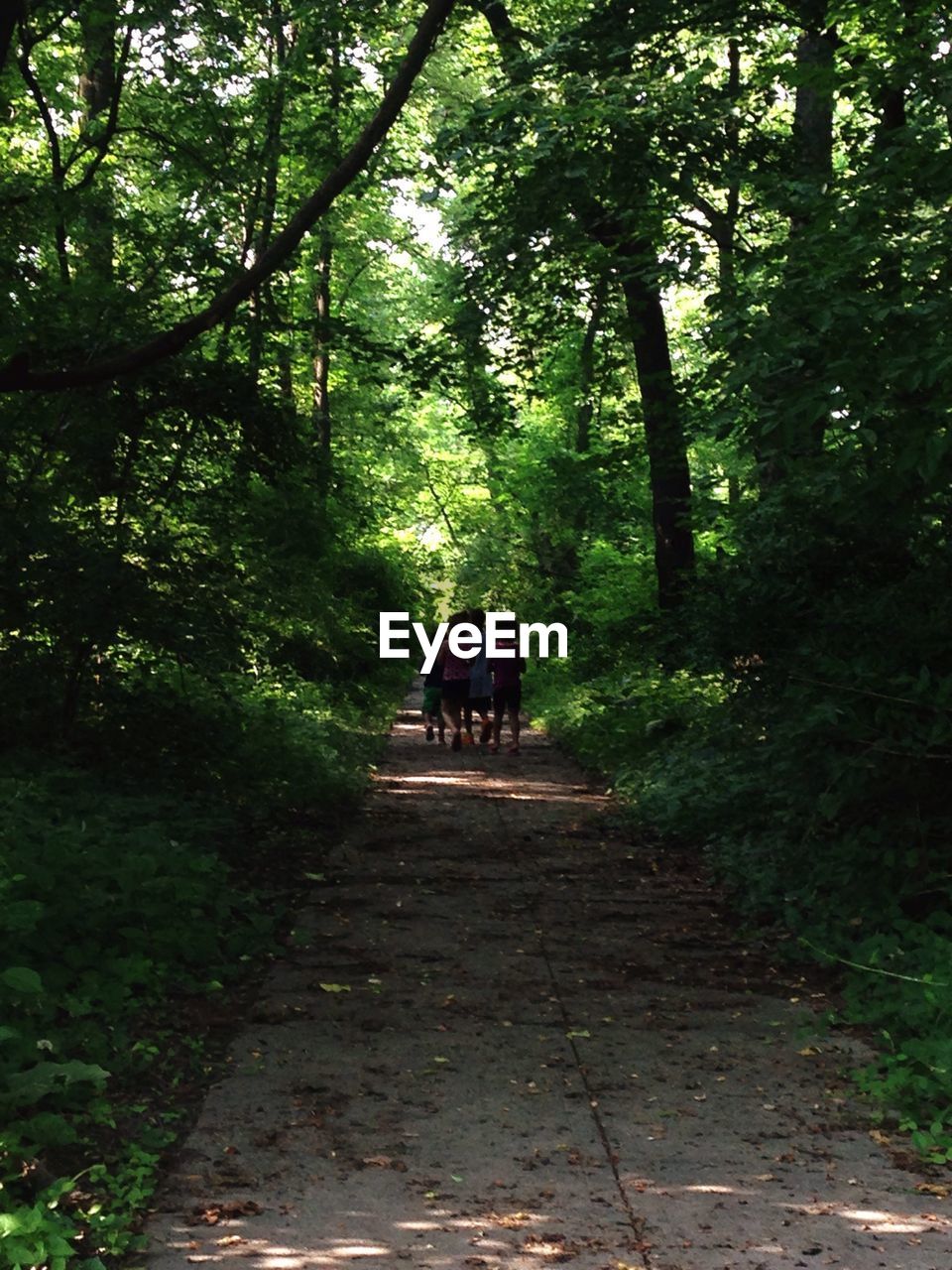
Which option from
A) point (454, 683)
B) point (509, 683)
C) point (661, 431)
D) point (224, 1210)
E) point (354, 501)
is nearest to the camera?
point (224, 1210)

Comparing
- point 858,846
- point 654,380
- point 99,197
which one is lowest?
point 858,846

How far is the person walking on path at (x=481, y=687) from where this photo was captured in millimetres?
20094

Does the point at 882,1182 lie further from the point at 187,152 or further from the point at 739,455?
the point at 187,152

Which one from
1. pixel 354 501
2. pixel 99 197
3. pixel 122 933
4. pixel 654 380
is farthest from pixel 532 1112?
pixel 354 501

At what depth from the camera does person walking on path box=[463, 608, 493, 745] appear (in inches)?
791

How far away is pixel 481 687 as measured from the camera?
68.0ft

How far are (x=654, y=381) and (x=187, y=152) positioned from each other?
20.5ft

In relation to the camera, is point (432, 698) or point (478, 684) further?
point (432, 698)

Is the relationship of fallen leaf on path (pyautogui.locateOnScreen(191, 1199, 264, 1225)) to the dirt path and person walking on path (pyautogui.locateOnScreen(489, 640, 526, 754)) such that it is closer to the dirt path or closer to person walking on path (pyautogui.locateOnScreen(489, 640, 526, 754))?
the dirt path

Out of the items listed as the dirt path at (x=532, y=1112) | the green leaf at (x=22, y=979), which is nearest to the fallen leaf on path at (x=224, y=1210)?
the dirt path at (x=532, y=1112)

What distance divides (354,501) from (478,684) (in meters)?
3.11

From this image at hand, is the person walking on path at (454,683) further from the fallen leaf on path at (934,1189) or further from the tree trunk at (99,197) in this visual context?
the fallen leaf on path at (934,1189)

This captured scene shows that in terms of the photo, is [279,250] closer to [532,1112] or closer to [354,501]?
[532,1112]

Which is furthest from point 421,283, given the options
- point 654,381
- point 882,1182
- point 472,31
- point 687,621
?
point 882,1182
